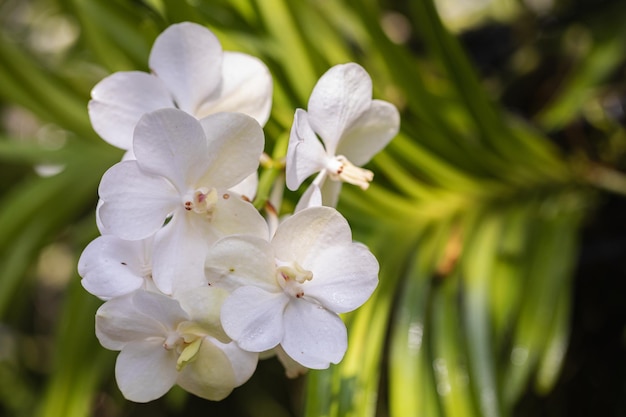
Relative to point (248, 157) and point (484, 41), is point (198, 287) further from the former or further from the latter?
point (484, 41)

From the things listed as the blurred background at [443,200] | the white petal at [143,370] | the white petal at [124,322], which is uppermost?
the white petal at [124,322]

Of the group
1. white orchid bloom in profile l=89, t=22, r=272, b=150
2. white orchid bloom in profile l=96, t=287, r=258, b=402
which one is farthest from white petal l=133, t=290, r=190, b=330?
white orchid bloom in profile l=89, t=22, r=272, b=150

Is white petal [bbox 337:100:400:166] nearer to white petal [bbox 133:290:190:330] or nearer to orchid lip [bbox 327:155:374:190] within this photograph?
orchid lip [bbox 327:155:374:190]

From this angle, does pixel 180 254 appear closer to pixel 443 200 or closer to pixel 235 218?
pixel 235 218

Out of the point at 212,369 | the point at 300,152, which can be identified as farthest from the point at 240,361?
the point at 300,152

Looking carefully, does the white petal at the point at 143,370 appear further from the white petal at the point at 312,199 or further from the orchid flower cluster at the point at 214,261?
the white petal at the point at 312,199

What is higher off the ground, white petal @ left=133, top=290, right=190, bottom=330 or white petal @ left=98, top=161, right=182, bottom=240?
white petal @ left=98, top=161, right=182, bottom=240

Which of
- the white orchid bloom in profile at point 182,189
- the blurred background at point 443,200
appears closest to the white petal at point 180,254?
the white orchid bloom in profile at point 182,189
